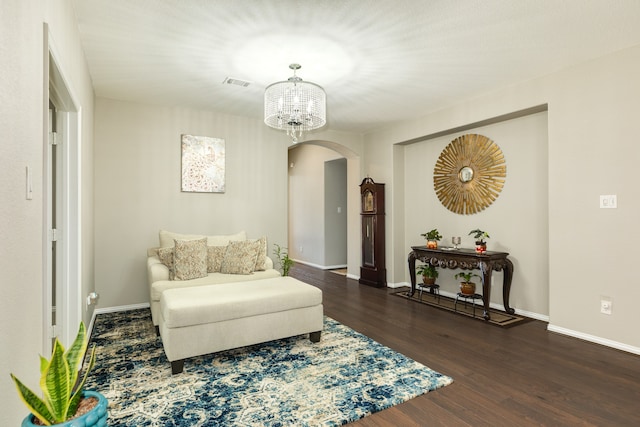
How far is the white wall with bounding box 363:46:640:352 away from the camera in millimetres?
2939

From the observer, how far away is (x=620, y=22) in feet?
8.30

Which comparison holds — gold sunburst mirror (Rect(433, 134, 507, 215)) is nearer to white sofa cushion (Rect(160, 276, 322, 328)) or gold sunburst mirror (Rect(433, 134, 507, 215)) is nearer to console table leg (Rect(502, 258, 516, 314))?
console table leg (Rect(502, 258, 516, 314))

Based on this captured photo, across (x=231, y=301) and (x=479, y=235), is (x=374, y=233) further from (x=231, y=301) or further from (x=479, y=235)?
(x=231, y=301)

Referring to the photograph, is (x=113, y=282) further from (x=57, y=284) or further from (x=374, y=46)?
(x=374, y=46)

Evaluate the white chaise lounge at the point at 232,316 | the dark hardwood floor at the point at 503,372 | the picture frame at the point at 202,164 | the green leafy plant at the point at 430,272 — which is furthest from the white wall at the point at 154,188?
the green leafy plant at the point at 430,272

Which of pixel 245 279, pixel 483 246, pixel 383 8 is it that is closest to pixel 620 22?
pixel 383 8

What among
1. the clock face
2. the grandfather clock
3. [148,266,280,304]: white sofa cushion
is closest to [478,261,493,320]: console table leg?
the grandfather clock

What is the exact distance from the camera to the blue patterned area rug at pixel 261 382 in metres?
1.99

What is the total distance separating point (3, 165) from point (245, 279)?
2.84 m

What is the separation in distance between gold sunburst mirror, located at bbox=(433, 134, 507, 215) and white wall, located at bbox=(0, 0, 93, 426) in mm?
4250

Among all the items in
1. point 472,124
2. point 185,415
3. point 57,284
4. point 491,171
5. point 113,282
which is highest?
point 472,124

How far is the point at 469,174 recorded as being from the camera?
4.53m

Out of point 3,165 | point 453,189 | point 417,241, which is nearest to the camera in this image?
point 3,165

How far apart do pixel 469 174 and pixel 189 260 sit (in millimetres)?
3500
